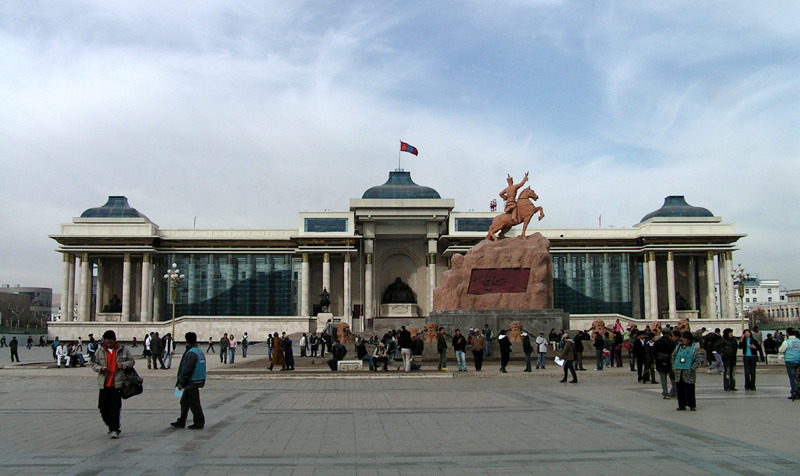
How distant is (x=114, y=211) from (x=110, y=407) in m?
60.7

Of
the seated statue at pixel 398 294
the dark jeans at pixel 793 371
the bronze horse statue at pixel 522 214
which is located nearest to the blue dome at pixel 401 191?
the seated statue at pixel 398 294

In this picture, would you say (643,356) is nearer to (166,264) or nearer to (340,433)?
(340,433)

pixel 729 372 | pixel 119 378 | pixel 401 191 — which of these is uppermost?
pixel 401 191

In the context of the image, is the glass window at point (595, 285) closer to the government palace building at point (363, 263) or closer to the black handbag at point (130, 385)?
the government palace building at point (363, 263)

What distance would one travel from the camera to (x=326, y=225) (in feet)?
207

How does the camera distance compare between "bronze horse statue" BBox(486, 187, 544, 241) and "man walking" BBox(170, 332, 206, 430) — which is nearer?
"man walking" BBox(170, 332, 206, 430)

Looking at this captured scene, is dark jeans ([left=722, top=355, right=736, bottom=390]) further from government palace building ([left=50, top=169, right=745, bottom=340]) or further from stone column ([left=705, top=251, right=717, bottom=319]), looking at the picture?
stone column ([left=705, top=251, right=717, bottom=319])

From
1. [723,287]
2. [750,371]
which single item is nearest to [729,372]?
[750,371]

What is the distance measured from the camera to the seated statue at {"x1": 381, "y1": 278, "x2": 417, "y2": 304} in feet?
212

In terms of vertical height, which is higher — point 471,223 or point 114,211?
point 114,211

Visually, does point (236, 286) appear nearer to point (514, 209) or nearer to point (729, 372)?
point (514, 209)

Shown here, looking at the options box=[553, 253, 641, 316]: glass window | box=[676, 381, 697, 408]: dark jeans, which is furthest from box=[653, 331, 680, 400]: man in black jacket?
box=[553, 253, 641, 316]: glass window

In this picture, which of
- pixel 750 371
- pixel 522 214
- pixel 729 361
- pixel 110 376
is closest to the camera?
pixel 110 376

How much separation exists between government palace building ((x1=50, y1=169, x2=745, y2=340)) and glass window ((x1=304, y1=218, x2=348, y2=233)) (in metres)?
0.09
